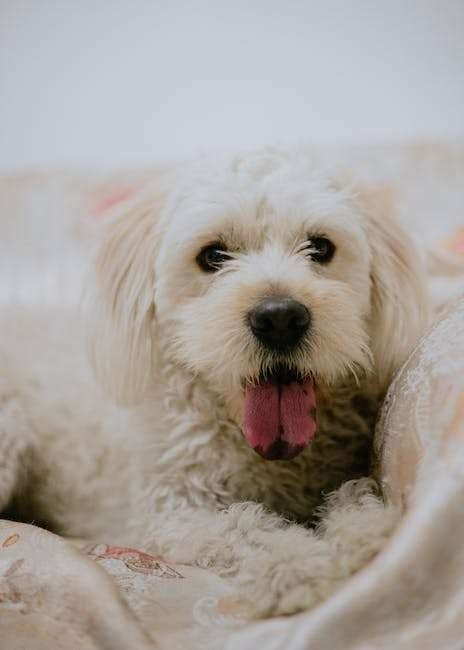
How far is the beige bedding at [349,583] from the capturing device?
0.65 m

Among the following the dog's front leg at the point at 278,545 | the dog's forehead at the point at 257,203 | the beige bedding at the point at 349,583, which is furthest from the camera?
the dog's forehead at the point at 257,203

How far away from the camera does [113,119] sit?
2.74 m

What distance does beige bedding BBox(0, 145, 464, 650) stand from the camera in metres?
0.65

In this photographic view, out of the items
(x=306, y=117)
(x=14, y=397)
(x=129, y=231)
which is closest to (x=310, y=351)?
(x=129, y=231)

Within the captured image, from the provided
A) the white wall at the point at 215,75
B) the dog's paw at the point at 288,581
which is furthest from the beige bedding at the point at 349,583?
the white wall at the point at 215,75

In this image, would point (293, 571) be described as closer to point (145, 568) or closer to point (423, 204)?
point (145, 568)

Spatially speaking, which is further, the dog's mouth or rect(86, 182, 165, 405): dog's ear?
rect(86, 182, 165, 405): dog's ear

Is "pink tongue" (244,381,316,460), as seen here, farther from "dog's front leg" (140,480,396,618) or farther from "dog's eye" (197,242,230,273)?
"dog's eye" (197,242,230,273)

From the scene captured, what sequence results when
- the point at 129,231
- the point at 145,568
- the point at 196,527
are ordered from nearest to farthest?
1. the point at 145,568
2. the point at 196,527
3. the point at 129,231

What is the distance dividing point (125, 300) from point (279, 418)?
397 mm

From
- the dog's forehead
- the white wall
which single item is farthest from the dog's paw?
the white wall

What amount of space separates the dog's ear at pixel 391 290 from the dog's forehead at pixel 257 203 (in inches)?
3.3

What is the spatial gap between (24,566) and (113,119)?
226 cm

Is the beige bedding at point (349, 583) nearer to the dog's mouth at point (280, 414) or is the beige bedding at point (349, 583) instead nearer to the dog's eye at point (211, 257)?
the dog's mouth at point (280, 414)
